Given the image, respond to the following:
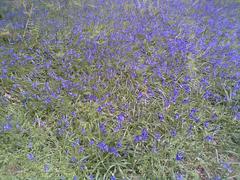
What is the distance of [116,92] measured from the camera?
2.88 meters

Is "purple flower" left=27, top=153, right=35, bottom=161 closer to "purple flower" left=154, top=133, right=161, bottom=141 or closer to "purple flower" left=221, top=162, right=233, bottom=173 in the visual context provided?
"purple flower" left=154, top=133, right=161, bottom=141

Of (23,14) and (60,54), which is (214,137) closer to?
(60,54)

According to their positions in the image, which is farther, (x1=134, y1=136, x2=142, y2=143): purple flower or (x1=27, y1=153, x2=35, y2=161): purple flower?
(x1=134, y1=136, x2=142, y2=143): purple flower

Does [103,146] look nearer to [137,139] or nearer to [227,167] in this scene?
[137,139]

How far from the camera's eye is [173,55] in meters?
3.15

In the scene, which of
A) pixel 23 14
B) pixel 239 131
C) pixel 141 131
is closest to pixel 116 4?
pixel 23 14

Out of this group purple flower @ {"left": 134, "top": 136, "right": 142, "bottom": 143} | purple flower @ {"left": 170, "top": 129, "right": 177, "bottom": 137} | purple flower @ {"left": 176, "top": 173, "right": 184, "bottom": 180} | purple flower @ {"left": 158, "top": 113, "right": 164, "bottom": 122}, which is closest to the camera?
purple flower @ {"left": 176, "top": 173, "right": 184, "bottom": 180}

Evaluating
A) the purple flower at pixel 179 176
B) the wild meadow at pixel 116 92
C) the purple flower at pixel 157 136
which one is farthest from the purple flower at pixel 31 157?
the purple flower at pixel 179 176

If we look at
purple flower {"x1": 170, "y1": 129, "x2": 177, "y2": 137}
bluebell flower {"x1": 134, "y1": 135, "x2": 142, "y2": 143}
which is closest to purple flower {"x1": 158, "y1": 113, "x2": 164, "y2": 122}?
purple flower {"x1": 170, "y1": 129, "x2": 177, "y2": 137}

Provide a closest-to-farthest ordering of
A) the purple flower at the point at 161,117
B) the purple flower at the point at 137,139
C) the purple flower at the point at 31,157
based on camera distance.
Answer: the purple flower at the point at 31,157
the purple flower at the point at 137,139
the purple flower at the point at 161,117

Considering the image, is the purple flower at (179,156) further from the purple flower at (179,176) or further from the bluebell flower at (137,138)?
the bluebell flower at (137,138)

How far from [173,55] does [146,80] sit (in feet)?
1.85

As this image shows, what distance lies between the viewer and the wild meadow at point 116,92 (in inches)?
88.9

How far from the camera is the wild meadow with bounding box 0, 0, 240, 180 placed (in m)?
2.26
